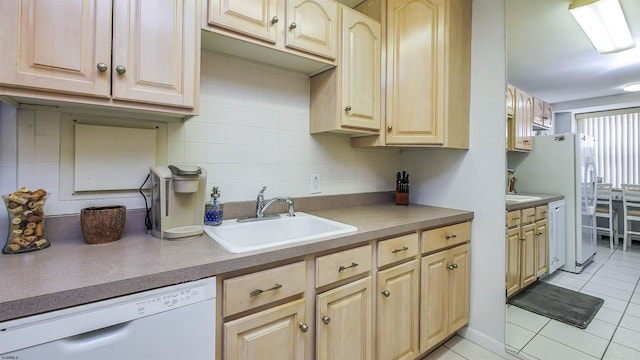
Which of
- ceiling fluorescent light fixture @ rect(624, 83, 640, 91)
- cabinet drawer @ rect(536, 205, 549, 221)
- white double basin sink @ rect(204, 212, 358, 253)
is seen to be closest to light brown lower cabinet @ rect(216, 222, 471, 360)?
white double basin sink @ rect(204, 212, 358, 253)

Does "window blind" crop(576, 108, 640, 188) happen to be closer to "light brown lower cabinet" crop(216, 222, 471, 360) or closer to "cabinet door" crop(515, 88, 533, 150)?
"cabinet door" crop(515, 88, 533, 150)

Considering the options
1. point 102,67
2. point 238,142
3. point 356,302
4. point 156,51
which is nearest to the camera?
point 102,67

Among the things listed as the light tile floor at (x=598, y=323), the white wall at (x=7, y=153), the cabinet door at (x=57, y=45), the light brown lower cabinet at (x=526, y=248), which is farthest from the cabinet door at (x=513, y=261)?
the white wall at (x=7, y=153)

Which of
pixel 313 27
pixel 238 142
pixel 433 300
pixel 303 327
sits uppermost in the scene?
pixel 313 27

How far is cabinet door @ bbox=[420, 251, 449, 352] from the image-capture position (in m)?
1.61

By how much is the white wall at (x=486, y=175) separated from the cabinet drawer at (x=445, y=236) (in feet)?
0.34

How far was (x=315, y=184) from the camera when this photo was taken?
75.0 inches

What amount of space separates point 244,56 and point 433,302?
1777mm

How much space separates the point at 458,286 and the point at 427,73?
136cm

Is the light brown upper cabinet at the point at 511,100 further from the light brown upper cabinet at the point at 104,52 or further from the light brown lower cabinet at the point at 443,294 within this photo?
the light brown upper cabinet at the point at 104,52

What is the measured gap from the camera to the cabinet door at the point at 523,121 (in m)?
1.74

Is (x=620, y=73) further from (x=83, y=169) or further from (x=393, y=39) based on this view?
(x=83, y=169)

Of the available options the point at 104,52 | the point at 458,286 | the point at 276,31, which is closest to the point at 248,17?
the point at 276,31

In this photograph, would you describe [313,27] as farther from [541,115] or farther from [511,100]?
[541,115]
